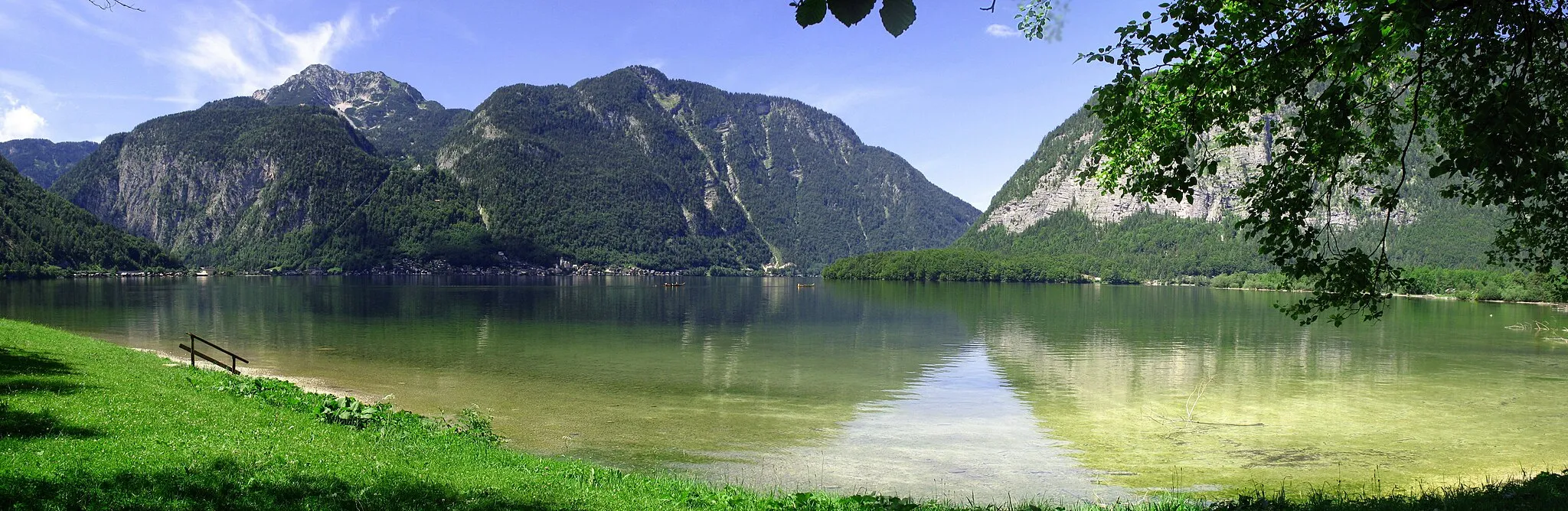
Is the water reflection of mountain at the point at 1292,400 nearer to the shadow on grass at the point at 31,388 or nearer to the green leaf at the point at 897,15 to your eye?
the green leaf at the point at 897,15

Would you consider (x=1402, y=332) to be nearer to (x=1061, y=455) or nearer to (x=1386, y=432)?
(x=1386, y=432)

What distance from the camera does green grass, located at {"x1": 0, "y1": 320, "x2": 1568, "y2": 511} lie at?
991 centimetres

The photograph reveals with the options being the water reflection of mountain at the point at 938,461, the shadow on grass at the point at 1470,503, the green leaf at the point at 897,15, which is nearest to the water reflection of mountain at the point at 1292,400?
the water reflection of mountain at the point at 938,461

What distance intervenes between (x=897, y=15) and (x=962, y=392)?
1268 inches

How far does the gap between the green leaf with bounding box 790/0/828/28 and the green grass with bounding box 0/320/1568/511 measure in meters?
8.33

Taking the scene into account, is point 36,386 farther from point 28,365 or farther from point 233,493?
point 233,493

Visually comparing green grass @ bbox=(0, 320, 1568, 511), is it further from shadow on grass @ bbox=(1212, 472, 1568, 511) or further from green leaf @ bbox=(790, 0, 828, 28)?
green leaf @ bbox=(790, 0, 828, 28)

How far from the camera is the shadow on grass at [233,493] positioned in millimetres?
9117

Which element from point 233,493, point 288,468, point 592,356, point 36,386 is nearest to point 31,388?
point 36,386

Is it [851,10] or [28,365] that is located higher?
[851,10]

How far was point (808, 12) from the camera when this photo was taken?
3963 millimetres

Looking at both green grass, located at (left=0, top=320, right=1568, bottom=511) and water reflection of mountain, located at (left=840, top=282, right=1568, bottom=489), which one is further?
water reflection of mountain, located at (left=840, top=282, right=1568, bottom=489)

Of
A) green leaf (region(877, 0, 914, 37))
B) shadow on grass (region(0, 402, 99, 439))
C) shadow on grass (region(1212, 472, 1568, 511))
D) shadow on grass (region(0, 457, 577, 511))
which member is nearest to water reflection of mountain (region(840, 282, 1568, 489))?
shadow on grass (region(1212, 472, 1568, 511))

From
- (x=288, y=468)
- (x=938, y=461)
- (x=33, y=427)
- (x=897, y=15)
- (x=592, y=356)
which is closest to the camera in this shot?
(x=897, y=15)
